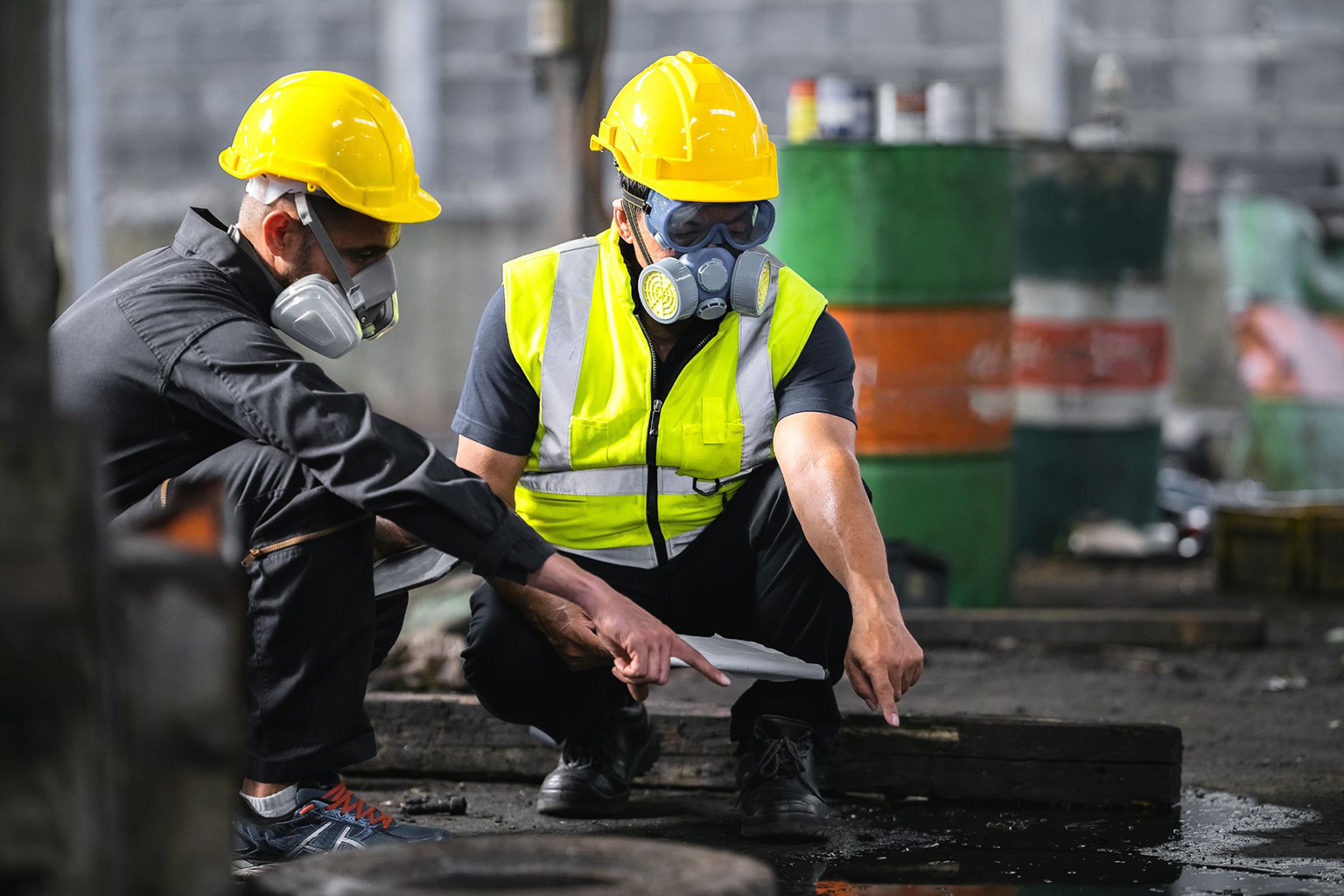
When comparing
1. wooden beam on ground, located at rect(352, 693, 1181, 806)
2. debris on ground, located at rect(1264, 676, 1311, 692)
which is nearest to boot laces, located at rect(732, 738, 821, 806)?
wooden beam on ground, located at rect(352, 693, 1181, 806)

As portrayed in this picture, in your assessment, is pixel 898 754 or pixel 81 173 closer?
pixel 898 754

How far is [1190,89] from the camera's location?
12938mm

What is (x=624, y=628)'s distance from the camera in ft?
8.35

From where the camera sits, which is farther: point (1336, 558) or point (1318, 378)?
point (1318, 378)

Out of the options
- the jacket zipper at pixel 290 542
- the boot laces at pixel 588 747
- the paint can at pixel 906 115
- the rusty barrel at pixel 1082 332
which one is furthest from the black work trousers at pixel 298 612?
the rusty barrel at pixel 1082 332

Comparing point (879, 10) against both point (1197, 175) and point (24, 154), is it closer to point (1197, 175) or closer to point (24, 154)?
point (1197, 175)

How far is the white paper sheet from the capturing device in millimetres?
2797

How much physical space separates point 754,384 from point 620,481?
308 mm

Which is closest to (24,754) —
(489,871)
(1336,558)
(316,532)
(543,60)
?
(489,871)

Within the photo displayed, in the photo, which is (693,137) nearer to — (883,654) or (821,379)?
(821,379)

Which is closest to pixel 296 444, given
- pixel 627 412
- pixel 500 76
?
pixel 627 412

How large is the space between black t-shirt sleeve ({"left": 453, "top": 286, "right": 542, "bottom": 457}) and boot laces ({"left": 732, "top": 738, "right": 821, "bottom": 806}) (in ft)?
2.31

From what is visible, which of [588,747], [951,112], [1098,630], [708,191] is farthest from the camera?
[951,112]

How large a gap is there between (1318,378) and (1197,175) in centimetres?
462
